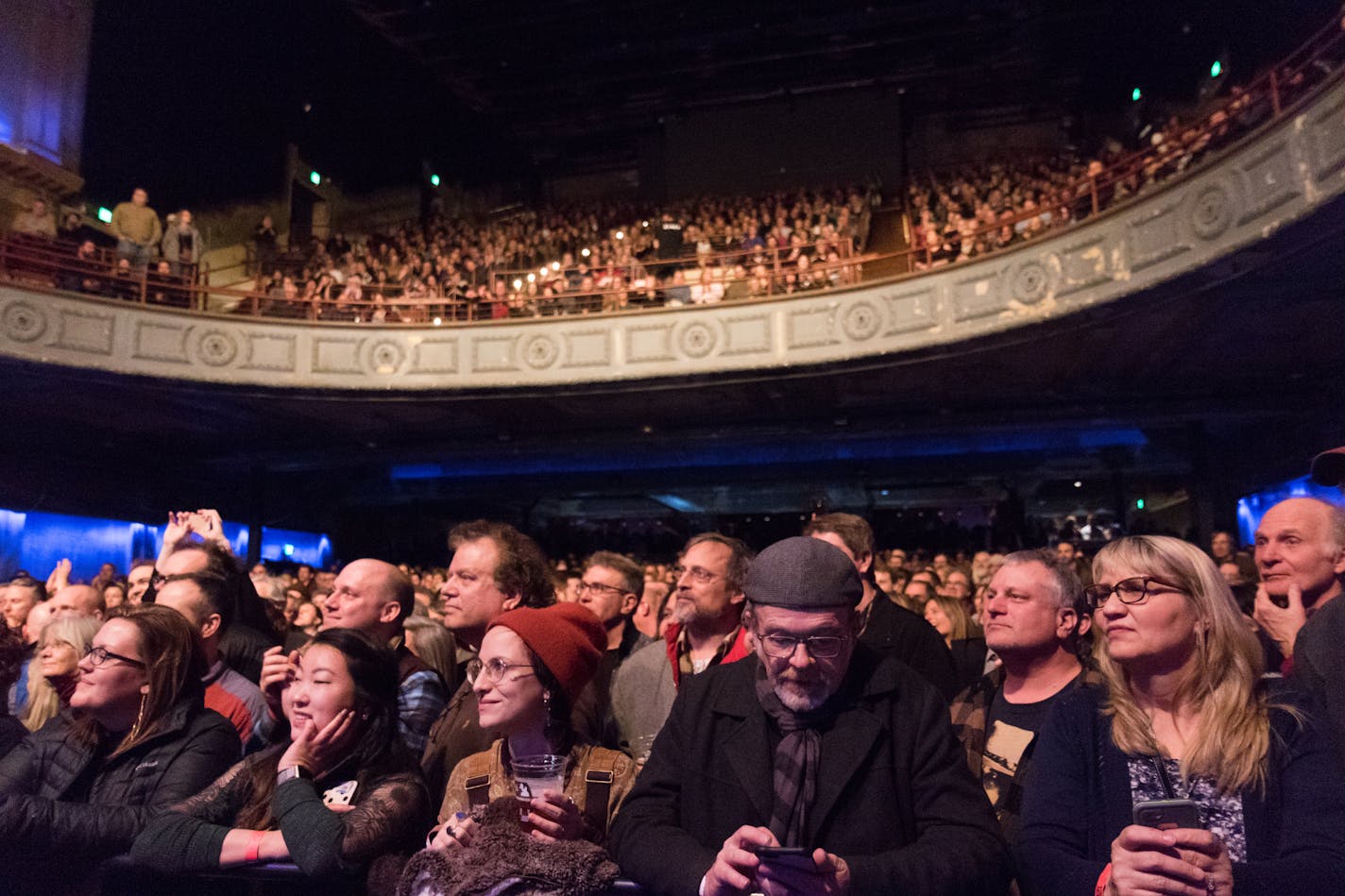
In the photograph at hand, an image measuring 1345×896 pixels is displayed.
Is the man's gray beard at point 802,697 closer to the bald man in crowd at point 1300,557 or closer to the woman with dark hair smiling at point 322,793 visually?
the woman with dark hair smiling at point 322,793

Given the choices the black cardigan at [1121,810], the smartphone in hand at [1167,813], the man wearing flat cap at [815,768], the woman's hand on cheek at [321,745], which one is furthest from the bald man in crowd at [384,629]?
the smartphone in hand at [1167,813]

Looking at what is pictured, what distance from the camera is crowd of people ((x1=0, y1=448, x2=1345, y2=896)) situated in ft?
5.73

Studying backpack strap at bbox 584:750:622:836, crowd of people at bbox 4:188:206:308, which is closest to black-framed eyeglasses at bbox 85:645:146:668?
backpack strap at bbox 584:750:622:836

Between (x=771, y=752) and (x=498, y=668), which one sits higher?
(x=498, y=668)

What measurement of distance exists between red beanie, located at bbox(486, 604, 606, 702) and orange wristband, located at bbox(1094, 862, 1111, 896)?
1.26 metres

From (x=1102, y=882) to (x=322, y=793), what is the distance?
178 cm

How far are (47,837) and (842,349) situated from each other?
9.50 meters

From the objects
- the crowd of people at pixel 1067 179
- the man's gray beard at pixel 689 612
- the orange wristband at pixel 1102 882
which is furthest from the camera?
the crowd of people at pixel 1067 179

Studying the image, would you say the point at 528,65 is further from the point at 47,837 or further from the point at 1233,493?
the point at 47,837

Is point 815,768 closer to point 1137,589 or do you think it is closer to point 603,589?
point 1137,589

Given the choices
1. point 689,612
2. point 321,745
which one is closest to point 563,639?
point 321,745

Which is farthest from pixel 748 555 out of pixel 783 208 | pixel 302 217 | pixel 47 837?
pixel 302 217

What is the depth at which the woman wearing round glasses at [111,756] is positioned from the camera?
90.7 inches

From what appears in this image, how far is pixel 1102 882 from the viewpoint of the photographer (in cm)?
171
